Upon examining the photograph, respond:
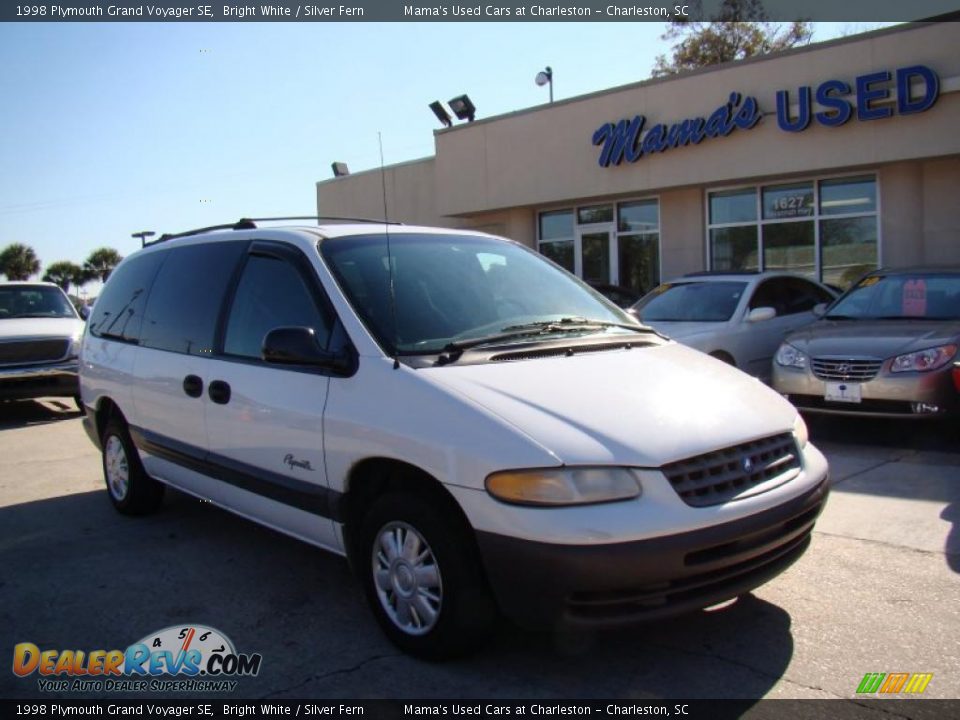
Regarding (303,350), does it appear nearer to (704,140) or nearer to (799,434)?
(799,434)

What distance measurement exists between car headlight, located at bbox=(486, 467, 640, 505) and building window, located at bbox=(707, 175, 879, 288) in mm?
12121

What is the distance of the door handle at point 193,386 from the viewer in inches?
178

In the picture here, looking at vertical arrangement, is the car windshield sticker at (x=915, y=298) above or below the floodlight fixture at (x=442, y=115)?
below

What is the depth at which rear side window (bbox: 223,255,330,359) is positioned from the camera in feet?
13.2

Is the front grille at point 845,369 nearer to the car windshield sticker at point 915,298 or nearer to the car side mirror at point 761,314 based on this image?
the car windshield sticker at point 915,298

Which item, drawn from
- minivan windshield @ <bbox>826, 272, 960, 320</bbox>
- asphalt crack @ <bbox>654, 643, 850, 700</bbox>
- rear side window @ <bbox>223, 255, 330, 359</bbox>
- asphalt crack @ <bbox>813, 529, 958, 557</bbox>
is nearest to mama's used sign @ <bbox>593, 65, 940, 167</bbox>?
minivan windshield @ <bbox>826, 272, 960, 320</bbox>

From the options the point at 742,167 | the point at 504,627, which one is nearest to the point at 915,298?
the point at 504,627

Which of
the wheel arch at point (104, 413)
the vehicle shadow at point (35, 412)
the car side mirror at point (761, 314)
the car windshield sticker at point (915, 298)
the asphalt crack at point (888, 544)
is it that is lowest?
the vehicle shadow at point (35, 412)

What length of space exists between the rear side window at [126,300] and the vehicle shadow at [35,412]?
18.0ft

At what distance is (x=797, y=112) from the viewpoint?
13.0 m

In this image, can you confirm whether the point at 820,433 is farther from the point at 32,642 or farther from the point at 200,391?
A: the point at 32,642

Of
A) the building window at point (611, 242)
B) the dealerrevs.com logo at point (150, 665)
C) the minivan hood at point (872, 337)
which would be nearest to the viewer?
the dealerrevs.com logo at point (150, 665)

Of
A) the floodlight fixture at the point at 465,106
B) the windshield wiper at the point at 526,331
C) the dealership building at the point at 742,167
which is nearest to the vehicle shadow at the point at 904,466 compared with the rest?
the windshield wiper at the point at 526,331

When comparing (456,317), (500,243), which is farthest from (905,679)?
(500,243)
